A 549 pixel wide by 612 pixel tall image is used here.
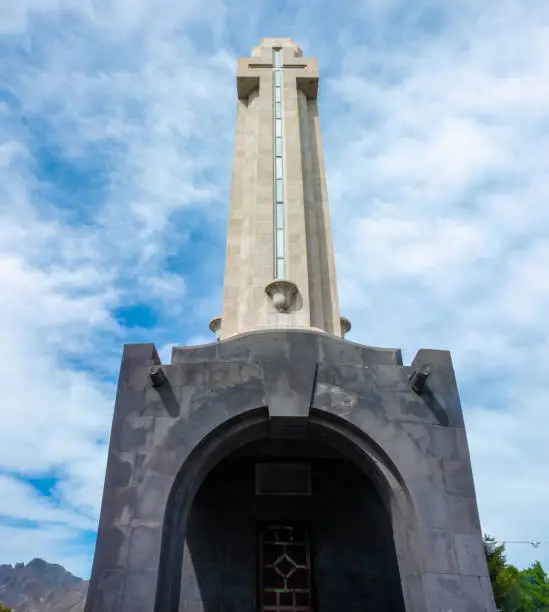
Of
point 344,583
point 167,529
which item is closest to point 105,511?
point 167,529

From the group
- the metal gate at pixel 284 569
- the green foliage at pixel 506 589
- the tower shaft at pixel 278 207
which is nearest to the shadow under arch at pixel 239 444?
the tower shaft at pixel 278 207

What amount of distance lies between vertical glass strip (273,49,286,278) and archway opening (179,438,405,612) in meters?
4.68

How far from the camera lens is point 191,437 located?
32.4ft

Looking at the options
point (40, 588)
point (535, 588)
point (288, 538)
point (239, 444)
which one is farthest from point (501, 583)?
point (40, 588)

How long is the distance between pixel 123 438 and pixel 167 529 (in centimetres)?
181

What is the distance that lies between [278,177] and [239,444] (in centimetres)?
807

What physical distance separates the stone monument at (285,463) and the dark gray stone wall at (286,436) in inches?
1.0

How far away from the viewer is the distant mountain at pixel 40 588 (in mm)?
61925

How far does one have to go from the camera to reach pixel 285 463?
13.3 m

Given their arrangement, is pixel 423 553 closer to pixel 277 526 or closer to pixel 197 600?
pixel 277 526

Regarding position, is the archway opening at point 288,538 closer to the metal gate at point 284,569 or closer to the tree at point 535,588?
the metal gate at point 284,569

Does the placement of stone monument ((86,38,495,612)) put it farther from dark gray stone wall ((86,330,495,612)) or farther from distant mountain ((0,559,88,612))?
distant mountain ((0,559,88,612))

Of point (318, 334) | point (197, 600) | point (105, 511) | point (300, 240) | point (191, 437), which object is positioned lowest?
point (197, 600)

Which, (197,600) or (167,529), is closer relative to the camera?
(167,529)
